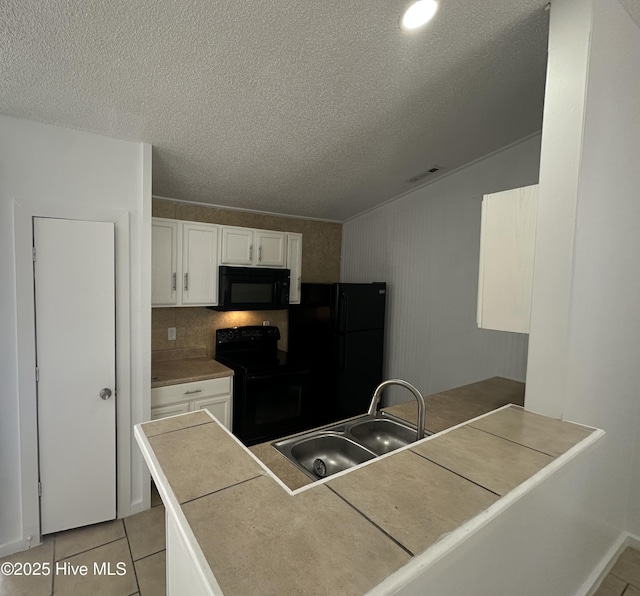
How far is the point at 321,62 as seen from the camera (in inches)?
67.2

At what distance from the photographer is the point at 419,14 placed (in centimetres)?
151

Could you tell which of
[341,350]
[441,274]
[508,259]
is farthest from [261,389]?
[508,259]

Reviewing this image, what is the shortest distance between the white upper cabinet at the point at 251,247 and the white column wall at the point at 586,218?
7.66 feet

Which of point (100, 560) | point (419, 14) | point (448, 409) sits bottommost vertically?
point (100, 560)

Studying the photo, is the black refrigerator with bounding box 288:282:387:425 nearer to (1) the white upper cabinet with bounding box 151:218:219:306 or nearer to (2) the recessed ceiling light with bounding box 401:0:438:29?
(1) the white upper cabinet with bounding box 151:218:219:306

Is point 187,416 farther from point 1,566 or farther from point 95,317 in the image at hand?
point 1,566

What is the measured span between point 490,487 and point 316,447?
2.46 feet

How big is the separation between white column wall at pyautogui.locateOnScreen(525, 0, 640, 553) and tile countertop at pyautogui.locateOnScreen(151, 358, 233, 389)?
215 centimetres

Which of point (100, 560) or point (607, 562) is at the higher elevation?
point (607, 562)

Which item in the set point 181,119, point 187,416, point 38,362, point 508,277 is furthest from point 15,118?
point 508,277

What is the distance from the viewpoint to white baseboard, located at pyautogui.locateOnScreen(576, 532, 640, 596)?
5.60 ft

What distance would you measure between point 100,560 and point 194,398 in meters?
1.04

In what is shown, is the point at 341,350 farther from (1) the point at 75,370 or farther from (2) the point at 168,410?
(1) the point at 75,370

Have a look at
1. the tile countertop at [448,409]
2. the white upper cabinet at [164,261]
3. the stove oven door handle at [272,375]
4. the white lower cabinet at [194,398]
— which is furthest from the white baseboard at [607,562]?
the white upper cabinet at [164,261]
